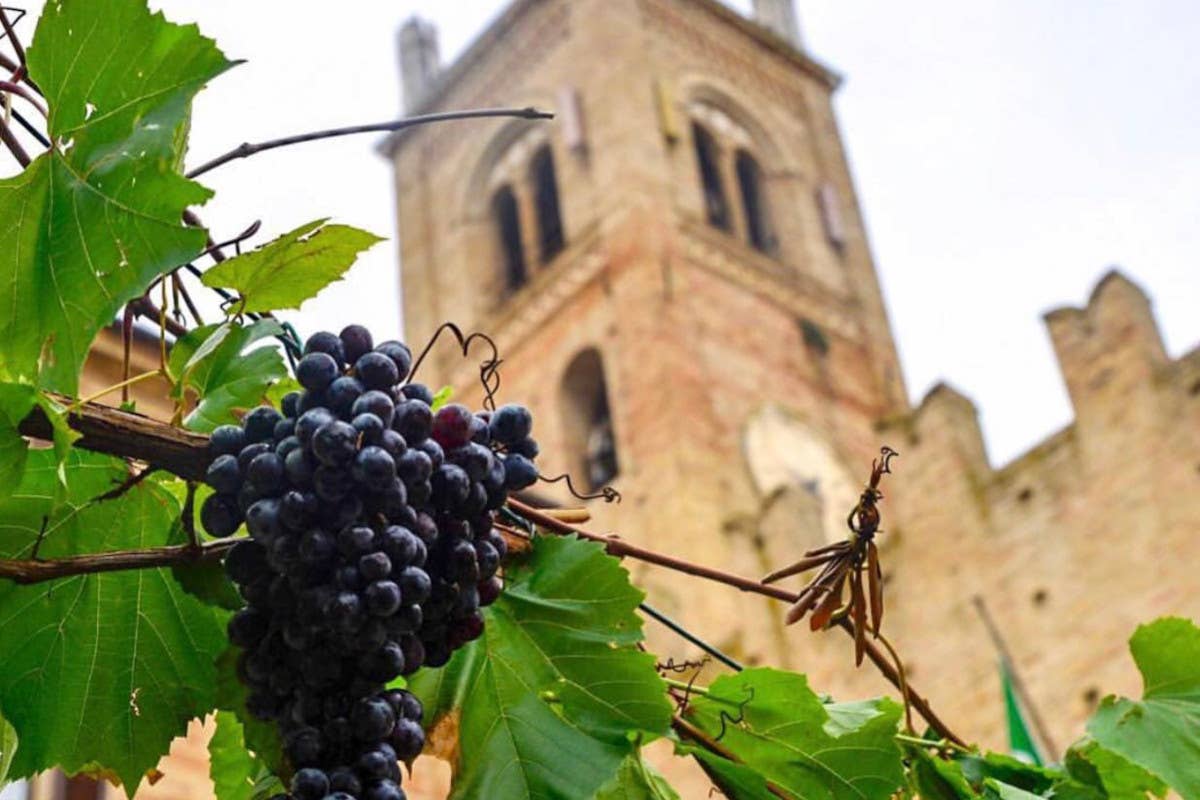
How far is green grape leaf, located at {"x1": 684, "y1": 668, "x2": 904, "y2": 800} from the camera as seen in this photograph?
5.51 ft

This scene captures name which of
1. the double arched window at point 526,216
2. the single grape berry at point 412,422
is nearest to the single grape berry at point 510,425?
the single grape berry at point 412,422

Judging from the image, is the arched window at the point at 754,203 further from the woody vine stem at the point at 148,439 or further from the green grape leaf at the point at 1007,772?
the woody vine stem at the point at 148,439

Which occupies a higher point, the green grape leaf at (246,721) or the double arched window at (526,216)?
the double arched window at (526,216)

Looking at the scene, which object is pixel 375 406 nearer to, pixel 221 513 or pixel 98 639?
pixel 221 513

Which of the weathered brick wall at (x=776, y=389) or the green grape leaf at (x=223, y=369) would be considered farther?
the weathered brick wall at (x=776, y=389)

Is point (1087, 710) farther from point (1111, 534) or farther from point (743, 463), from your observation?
point (743, 463)

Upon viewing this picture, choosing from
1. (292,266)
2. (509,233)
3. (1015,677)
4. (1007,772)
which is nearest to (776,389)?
(509,233)

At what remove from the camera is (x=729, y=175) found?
2975cm

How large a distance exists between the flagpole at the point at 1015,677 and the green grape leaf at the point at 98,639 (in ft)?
44.2

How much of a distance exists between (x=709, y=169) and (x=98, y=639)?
29.1 metres

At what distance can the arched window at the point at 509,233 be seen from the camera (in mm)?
29375

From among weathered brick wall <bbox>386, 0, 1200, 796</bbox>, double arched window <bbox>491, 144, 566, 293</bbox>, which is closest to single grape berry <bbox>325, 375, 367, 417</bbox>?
weathered brick wall <bbox>386, 0, 1200, 796</bbox>

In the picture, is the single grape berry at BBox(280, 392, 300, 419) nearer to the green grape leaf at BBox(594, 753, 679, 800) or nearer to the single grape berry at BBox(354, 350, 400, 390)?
the single grape berry at BBox(354, 350, 400, 390)

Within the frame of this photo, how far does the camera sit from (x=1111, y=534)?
16062 millimetres
